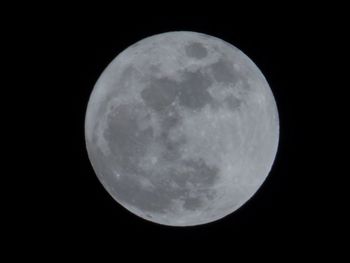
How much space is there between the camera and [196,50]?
6754mm

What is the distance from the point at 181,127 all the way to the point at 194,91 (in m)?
0.46

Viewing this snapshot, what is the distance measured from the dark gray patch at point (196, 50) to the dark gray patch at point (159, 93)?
51 cm

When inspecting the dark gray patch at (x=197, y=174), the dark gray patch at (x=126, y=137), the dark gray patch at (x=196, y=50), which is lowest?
the dark gray patch at (x=197, y=174)

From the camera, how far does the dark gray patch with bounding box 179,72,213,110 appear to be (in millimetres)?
6355

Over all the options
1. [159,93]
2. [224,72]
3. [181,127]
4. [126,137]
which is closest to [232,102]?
[224,72]

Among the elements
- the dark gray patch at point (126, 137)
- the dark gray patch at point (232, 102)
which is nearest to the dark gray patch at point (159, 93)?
the dark gray patch at point (126, 137)

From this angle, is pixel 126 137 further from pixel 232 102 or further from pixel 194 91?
pixel 232 102

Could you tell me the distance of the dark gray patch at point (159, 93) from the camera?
20.9 ft

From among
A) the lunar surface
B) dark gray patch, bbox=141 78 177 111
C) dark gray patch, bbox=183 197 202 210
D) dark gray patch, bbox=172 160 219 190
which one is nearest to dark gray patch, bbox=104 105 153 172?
the lunar surface

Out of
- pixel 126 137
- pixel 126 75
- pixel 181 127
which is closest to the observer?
pixel 181 127

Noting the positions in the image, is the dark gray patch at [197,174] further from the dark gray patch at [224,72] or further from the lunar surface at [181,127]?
the dark gray patch at [224,72]

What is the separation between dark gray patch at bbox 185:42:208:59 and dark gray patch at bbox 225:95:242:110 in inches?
24.8

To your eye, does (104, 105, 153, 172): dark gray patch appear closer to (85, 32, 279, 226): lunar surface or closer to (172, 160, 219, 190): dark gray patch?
(85, 32, 279, 226): lunar surface

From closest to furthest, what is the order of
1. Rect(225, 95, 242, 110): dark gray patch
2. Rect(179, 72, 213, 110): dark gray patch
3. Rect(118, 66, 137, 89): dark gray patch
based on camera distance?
1. Rect(179, 72, 213, 110): dark gray patch
2. Rect(225, 95, 242, 110): dark gray patch
3. Rect(118, 66, 137, 89): dark gray patch
